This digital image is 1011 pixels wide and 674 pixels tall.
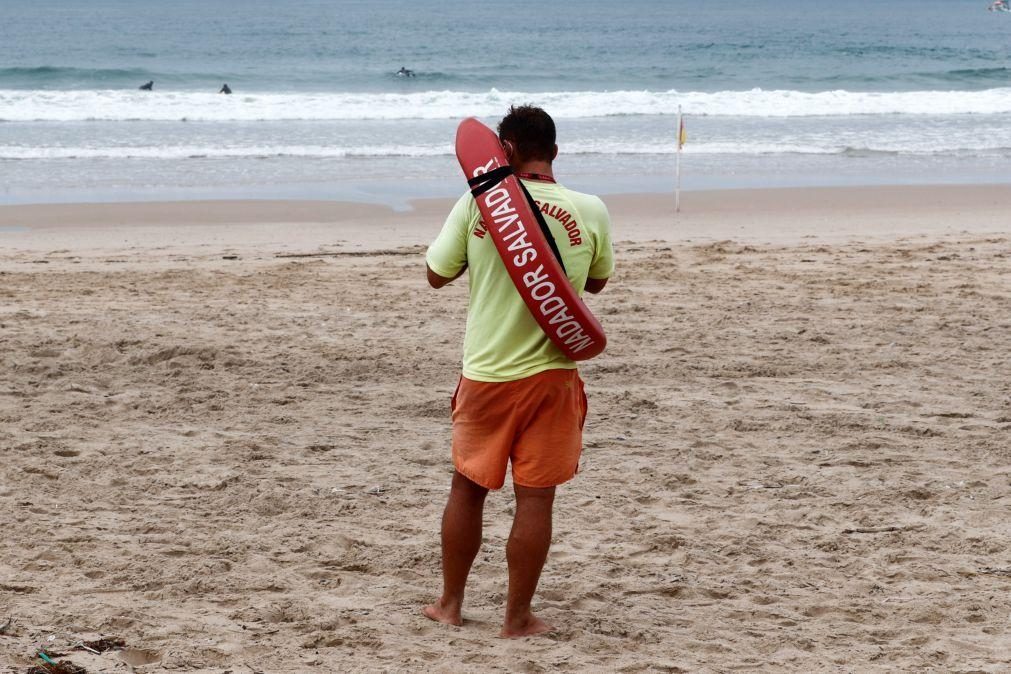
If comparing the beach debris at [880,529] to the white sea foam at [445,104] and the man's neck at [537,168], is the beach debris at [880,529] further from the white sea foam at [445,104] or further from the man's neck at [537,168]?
the white sea foam at [445,104]

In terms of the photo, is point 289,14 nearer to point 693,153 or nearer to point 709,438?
point 693,153

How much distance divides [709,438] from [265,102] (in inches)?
999

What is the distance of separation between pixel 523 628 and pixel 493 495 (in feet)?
4.16

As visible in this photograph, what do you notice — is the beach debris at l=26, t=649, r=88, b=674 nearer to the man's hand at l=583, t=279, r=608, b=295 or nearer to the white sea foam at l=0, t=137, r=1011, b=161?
the man's hand at l=583, t=279, r=608, b=295

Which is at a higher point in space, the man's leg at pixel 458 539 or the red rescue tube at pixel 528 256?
the red rescue tube at pixel 528 256

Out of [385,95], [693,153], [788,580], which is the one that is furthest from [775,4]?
[788,580]

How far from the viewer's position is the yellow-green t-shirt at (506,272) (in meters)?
3.14

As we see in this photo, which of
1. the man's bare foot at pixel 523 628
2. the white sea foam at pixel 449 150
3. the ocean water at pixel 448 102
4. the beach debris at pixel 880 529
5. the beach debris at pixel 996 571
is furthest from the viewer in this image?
the white sea foam at pixel 449 150

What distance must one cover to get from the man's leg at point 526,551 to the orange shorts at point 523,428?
0.06 m

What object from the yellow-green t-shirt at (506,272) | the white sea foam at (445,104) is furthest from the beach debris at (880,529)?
the white sea foam at (445,104)

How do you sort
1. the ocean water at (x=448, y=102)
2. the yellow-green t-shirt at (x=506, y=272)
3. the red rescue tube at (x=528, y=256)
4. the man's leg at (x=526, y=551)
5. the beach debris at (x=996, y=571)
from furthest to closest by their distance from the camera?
the ocean water at (x=448, y=102) < the beach debris at (x=996, y=571) < the man's leg at (x=526, y=551) < the yellow-green t-shirt at (x=506, y=272) < the red rescue tube at (x=528, y=256)

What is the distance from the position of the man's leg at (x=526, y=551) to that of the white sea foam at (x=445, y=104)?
23696 mm

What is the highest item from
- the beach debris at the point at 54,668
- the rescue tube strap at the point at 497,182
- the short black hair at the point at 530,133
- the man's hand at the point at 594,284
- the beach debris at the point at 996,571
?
the short black hair at the point at 530,133

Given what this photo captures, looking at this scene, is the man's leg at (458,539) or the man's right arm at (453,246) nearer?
the man's right arm at (453,246)
